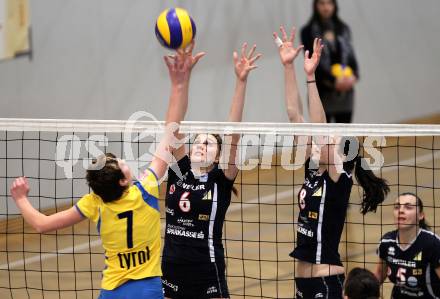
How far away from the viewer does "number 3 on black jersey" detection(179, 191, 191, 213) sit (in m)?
5.65

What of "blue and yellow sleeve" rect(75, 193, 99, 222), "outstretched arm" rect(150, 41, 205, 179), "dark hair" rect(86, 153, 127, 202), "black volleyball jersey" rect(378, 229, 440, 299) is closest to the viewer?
"dark hair" rect(86, 153, 127, 202)

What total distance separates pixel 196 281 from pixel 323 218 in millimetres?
857

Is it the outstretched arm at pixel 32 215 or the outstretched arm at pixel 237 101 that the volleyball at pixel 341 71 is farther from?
the outstretched arm at pixel 32 215

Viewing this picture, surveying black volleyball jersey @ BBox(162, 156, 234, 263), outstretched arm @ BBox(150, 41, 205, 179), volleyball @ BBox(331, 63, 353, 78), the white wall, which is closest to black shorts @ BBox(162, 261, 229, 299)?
black volleyball jersey @ BBox(162, 156, 234, 263)

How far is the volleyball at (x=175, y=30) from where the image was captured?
586 centimetres

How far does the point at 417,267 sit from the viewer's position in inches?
237

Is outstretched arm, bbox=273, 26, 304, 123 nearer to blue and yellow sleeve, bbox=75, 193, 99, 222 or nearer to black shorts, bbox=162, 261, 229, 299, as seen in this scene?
black shorts, bbox=162, 261, 229, 299

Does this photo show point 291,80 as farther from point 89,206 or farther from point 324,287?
point 89,206

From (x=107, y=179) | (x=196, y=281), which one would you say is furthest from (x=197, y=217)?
(x=107, y=179)

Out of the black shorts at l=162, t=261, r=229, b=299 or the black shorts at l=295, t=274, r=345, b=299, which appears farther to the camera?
the black shorts at l=162, t=261, r=229, b=299

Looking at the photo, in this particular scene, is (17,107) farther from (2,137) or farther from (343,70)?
(343,70)

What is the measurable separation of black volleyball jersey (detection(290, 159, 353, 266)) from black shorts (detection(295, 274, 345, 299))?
10 cm

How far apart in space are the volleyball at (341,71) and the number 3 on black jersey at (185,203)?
4190mm

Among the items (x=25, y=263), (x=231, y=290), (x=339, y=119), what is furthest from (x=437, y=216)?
(x=25, y=263)
